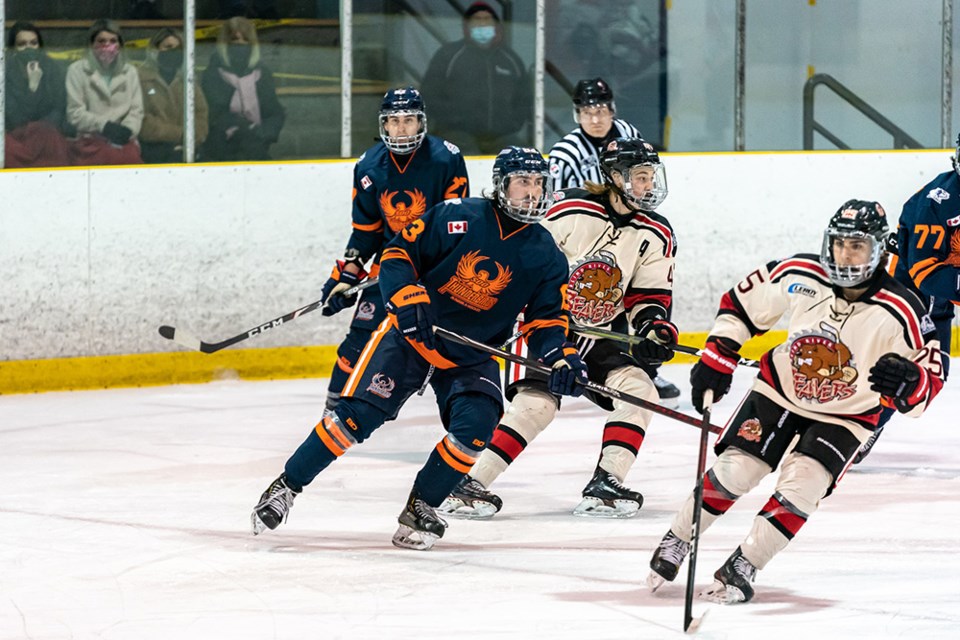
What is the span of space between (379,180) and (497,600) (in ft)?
6.48

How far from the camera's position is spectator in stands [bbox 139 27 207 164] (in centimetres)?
656

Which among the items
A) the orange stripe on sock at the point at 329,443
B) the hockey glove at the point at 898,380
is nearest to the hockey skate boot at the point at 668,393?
the orange stripe on sock at the point at 329,443

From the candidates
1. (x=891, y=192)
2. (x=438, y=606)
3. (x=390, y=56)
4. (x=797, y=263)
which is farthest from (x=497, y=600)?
(x=891, y=192)

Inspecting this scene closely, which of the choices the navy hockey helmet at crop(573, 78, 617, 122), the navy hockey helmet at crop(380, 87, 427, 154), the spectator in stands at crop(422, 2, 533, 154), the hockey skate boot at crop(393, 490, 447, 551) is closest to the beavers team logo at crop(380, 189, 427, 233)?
the navy hockey helmet at crop(380, 87, 427, 154)

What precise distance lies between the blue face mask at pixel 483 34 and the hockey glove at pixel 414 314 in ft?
10.8

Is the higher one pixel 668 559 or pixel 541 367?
pixel 541 367

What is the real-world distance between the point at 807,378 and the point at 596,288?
1.22m

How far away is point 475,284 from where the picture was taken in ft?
13.5

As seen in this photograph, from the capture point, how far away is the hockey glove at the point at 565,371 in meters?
4.06

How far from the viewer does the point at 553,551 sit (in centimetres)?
413

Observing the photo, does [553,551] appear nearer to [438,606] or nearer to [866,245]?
[438,606]

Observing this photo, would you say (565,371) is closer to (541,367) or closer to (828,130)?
(541,367)

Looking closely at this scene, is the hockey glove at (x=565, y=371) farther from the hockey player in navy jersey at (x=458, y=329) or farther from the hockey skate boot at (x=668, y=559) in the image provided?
the hockey skate boot at (x=668, y=559)

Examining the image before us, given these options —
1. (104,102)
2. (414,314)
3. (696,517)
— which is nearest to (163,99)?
(104,102)
